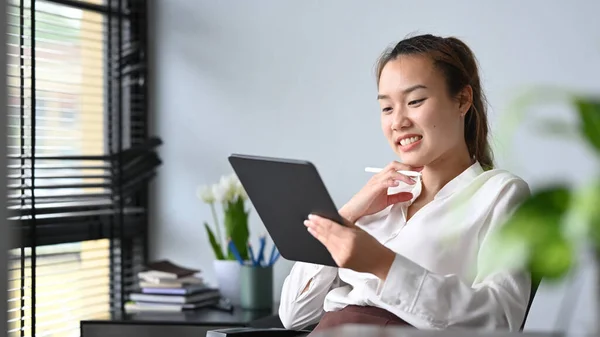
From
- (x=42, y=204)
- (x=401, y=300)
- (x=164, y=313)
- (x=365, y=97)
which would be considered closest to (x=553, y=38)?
(x=365, y=97)

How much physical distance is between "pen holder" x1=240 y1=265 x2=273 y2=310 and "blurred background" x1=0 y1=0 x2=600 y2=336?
220 millimetres

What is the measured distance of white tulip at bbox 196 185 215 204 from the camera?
3.42 metres

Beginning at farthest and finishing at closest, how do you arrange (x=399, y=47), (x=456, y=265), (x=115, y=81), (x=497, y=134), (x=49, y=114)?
1. (x=115, y=81)
2. (x=49, y=114)
3. (x=497, y=134)
4. (x=399, y=47)
5. (x=456, y=265)

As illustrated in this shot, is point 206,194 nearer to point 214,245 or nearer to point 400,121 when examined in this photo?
point 214,245

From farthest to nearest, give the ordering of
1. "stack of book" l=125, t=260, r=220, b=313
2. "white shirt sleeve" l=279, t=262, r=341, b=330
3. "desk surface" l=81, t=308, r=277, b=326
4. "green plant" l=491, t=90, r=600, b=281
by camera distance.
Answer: "stack of book" l=125, t=260, r=220, b=313 → "desk surface" l=81, t=308, r=277, b=326 → "white shirt sleeve" l=279, t=262, r=341, b=330 → "green plant" l=491, t=90, r=600, b=281

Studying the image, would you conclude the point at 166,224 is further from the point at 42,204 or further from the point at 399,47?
the point at 399,47

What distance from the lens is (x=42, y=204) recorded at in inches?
127

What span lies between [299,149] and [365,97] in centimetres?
34

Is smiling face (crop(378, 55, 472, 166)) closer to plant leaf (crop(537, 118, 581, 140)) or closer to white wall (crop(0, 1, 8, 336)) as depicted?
white wall (crop(0, 1, 8, 336))

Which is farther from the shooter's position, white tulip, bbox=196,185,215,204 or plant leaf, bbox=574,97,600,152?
white tulip, bbox=196,185,215,204

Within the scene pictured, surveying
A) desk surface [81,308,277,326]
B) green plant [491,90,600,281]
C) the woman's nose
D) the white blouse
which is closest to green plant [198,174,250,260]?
desk surface [81,308,277,326]

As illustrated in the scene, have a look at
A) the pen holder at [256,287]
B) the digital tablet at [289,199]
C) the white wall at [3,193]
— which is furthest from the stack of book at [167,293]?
the white wall at [3,193]

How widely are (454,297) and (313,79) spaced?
5.31 ft

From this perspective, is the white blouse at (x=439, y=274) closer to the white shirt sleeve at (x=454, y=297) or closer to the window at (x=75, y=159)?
the white shirt sleeve at (x=454, y=297)
